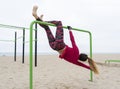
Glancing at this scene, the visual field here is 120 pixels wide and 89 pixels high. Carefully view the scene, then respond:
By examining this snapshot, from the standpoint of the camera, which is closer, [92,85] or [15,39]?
[92,85]

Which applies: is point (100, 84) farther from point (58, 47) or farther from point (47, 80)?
point (58, 47)

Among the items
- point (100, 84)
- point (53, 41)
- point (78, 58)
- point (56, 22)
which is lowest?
point (100, 84)

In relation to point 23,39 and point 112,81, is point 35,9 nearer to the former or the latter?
point 112,81

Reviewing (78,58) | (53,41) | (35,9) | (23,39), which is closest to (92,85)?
(78,58)

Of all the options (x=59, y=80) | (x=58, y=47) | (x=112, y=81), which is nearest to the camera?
(x=58, y=47)

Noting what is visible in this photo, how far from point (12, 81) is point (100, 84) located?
2047 millimetres

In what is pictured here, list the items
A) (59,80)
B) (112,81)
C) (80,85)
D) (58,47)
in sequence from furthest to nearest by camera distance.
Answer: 1. (112,81)
2. (59,80)
3. (80,85)
4. (58,47)

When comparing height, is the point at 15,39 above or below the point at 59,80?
above

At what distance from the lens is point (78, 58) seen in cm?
451

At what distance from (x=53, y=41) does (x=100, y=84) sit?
2.03 metres

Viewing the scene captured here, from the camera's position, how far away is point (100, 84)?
5.87 m

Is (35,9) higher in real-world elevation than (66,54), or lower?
higher

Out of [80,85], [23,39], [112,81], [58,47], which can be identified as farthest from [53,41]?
[23,39]

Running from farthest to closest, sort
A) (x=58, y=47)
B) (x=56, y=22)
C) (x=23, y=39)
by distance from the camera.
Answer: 1. (x=23, y=39)
2. (x=56, y=22)
3. (x=58, y=47)
